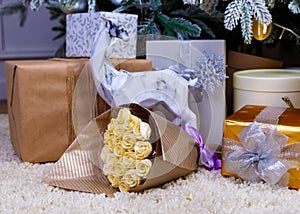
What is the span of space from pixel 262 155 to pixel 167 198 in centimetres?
19

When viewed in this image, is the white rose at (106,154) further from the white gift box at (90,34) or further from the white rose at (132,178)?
the white gift box at (90,34)

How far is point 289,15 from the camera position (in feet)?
3.36

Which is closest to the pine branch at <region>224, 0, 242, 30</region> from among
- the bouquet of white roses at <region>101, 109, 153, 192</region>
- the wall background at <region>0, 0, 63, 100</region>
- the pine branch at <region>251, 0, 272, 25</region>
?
the pine branch at <region>251, 0, 272, 25</region>

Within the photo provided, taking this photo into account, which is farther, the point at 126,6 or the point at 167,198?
the point at 126,6

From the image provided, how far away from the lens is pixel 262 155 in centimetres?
65

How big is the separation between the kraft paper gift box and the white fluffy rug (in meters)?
0.10

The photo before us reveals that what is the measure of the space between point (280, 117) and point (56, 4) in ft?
2.52

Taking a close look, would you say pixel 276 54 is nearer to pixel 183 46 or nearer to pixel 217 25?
pixel 217 25

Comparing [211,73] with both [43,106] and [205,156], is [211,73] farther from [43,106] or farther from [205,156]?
[43,106]

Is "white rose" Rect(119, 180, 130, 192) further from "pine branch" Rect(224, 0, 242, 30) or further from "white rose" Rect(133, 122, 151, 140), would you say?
"pine branch" Rect(224, 0, 242, 30)

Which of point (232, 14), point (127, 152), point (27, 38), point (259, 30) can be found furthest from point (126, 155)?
point (27, 38)

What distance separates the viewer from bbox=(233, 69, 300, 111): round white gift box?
0.78m

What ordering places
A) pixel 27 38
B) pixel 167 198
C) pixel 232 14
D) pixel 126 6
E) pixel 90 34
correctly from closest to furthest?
1. pixel 167 198
2. pixel 232 14
3. pixel 90 34
4. pixel 126 6
5. pixel 27 38

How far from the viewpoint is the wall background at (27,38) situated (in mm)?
1621
